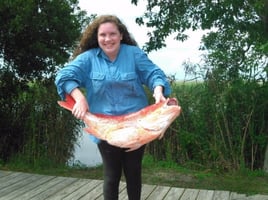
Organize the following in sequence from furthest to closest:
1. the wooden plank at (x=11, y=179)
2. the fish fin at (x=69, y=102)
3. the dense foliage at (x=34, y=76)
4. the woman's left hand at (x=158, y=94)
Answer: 1. the dense foliage at (x=34, y=76)
2. the wooden plank at (x=11, y=179)
3. the fish fin at (x=69, y=102)
4. the woman's left hand at (x=158, y=94)

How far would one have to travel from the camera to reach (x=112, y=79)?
8.79 feet

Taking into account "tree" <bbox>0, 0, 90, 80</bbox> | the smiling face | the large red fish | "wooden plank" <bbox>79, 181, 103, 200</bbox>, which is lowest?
"wooden plank" <bbox>79, 181, 103, 200</bbox>

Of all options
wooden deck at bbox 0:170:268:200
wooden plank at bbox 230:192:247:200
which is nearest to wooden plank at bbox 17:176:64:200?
wooden deck at bbox 0:170:268:200

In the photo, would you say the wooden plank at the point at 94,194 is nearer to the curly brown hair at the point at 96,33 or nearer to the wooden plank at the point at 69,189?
the wooden plank at the point at 69,189

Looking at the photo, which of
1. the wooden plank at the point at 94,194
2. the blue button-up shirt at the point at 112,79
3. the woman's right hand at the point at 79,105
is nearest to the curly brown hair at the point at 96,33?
the blue button-up shirt at the point at 112,79

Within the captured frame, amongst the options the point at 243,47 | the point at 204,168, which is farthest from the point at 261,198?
the point at 243,47

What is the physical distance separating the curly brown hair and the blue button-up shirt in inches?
4.0

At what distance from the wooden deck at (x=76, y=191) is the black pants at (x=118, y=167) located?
1.33 meters

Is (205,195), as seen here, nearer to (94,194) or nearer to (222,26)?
(94,194)

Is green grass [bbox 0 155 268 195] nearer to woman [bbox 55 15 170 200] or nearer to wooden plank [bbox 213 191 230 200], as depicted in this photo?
wooden plank [bbox 213 191 230 200]

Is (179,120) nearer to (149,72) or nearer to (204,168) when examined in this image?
(204,168)

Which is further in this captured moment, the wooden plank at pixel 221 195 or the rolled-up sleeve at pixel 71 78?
the wooden plank at pixel 221 195

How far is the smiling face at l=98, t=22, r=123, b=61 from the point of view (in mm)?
2723

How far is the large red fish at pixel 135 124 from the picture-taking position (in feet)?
7.93
